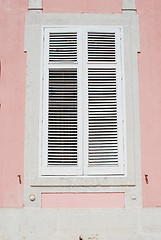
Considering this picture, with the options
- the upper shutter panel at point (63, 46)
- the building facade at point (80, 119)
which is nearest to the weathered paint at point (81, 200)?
the building facade at point (80, 119)

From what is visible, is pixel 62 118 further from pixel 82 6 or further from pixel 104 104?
pixel 82 6

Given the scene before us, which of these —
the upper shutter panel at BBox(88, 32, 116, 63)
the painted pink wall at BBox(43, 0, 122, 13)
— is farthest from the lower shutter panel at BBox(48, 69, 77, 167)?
the painted pink wall at BBox(43, 0, 122, 13)

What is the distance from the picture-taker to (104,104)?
7.04 meters

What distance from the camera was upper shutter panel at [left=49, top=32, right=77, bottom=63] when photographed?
7.17 meters

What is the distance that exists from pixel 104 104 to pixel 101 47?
0.92 metres
